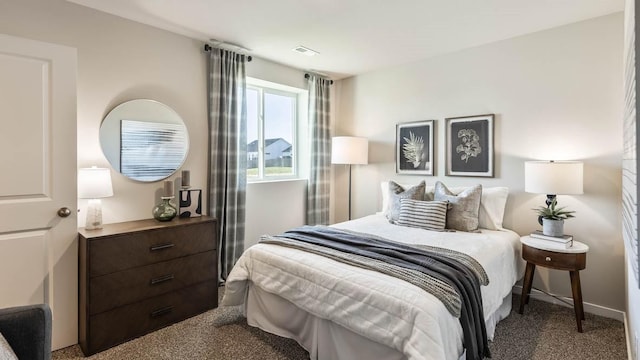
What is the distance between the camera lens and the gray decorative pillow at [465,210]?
9.42 feet

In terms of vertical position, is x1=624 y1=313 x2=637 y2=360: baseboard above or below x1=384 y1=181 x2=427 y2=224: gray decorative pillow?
below

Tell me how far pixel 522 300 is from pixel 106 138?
3717 mm

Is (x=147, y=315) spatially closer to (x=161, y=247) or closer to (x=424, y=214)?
(x=161, y=247)

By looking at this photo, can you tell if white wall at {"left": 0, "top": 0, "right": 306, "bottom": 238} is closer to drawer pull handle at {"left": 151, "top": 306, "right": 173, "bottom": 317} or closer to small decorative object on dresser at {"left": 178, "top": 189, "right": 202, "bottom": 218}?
small decorative object on dresser at {"left": 178, "top": 189, "right": 202, "bottom": 218}

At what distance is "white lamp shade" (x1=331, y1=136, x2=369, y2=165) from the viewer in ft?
13.2

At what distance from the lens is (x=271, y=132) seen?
13.4ft

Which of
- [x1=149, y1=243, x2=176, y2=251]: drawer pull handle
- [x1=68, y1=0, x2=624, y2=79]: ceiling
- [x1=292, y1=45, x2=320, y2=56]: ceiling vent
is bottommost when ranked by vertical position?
[x1=149, y1=243, x2=176, y2=251]: drawer pull handle

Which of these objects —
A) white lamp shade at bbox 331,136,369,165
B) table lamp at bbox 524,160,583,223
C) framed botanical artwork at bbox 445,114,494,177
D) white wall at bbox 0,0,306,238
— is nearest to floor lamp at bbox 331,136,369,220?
white lamp shade at bbox 331,136,369,165

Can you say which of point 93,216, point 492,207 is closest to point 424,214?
point 492,207

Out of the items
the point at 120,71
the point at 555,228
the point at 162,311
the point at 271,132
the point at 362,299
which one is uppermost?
the point at 120,71

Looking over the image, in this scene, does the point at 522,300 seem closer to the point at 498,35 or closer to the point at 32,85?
the point at 498,35

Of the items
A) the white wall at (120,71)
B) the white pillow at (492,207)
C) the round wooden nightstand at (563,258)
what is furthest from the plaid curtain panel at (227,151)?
the round wooden nightstand at (563,258)

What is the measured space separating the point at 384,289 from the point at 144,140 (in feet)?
7.85

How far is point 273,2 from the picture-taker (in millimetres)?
2439
